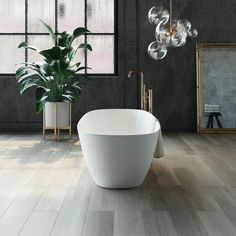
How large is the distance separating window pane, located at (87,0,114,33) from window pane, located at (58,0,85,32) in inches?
4.7

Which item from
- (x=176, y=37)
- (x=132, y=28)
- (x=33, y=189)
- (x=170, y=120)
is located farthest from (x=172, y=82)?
(x=33, y=189)

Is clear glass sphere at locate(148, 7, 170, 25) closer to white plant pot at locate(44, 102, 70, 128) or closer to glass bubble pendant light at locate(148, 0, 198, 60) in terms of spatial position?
glass bubble pendant light at locate(148, 0, 198, 60)

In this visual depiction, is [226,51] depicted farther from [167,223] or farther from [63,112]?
[167,223]

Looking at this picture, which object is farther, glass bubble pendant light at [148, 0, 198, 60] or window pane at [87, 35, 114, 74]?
window pane at [87, 35, 114, 74]

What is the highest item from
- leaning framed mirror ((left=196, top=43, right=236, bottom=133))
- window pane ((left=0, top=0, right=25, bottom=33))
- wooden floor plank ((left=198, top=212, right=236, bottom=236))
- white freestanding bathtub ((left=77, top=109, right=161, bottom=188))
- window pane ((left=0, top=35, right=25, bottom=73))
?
window pane ((left=0, top=0, right=25, bottom=33))

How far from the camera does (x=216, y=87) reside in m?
6.77

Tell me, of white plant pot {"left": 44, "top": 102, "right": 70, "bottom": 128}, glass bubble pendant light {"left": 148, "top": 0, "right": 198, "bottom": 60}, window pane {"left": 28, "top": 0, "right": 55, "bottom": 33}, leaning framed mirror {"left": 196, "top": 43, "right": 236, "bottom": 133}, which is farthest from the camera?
window pane {"left": 28, "top": 0, "right": 55, "bottom": 33}

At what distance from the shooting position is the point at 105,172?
3.61 metres

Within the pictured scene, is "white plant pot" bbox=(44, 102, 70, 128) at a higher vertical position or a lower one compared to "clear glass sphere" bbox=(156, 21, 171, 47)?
lower

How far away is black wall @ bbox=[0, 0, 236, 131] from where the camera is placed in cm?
683

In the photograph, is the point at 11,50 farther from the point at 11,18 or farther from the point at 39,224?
the point at 39,224

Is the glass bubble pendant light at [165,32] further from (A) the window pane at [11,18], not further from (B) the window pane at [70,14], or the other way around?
(A) the window pane at [11,18]

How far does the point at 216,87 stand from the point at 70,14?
2402 millimetres

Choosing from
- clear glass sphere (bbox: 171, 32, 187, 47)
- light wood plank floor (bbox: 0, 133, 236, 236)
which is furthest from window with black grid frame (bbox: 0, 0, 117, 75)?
clear glass sphere (bbox: 171, 32, 187, 47)
